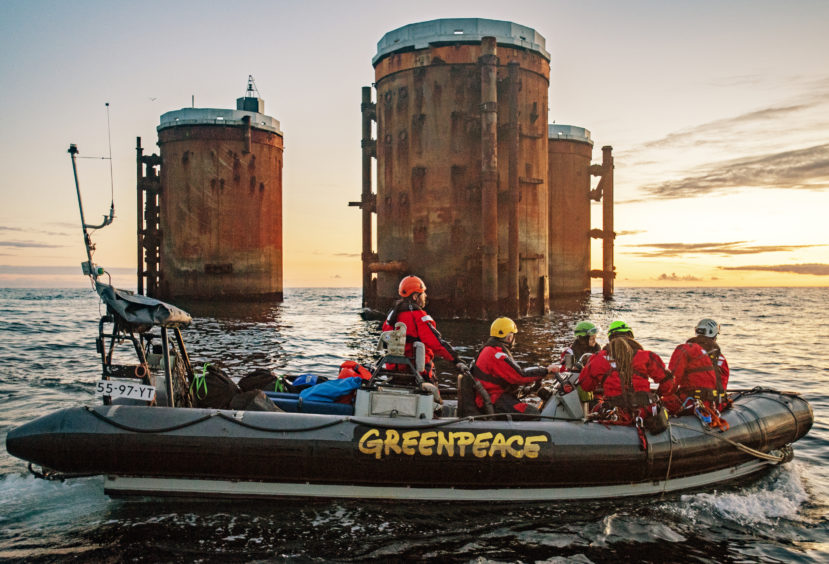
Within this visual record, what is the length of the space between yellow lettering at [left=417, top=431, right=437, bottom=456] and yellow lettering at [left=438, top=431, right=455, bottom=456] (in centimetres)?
7

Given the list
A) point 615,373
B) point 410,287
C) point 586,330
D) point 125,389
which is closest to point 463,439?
point 615,373

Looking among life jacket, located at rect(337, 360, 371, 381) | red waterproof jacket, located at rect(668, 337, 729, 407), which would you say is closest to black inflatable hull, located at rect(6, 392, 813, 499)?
red waterproof jacket, located at rect(668, 337, 729, 407)

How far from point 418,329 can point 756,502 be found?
167 inches

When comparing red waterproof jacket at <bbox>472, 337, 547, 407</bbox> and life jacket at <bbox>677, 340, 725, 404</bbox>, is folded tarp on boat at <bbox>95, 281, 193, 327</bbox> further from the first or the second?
life jacket at <bbox>677, 340, 725, 404</bbox>

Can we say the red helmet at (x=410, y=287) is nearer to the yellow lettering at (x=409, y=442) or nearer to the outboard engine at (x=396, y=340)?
the outboard engine at (x=396, y=340)

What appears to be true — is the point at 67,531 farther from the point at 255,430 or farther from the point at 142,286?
the point at 142,286

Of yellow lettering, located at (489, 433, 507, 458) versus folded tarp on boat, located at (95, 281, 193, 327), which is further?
folded tarp on boat, located at (95, 281, 193, 327)

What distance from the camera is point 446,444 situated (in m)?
6.22

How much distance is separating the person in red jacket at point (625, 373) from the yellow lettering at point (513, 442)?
1.09 metres

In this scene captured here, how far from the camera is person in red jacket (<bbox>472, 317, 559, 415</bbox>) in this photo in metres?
6.89

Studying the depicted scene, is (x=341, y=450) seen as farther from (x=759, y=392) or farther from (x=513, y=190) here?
(x=513, y=190)

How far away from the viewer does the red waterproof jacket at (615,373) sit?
6602mm

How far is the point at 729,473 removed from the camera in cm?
714

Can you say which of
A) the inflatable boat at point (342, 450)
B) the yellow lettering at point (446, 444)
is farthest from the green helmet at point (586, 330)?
the yellow lettering at point (446, 444)
